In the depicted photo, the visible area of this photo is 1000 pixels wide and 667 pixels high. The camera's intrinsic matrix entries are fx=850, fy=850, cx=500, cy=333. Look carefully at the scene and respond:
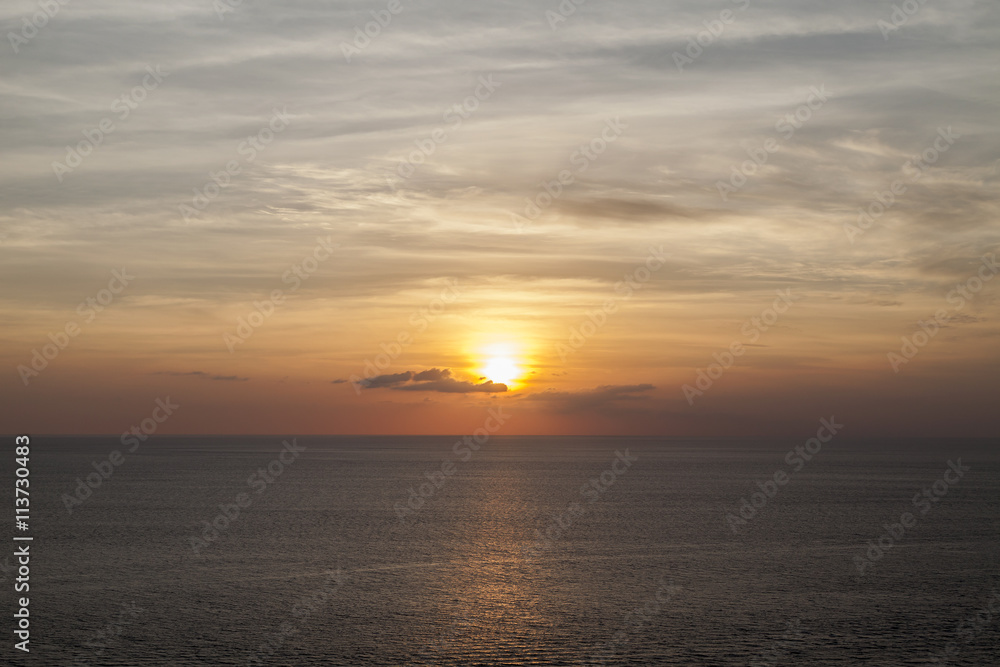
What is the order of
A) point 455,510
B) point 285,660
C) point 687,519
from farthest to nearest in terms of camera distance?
point 455,510
point 687,519
point 285,660

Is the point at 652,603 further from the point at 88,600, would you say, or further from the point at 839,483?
the point at 839,483

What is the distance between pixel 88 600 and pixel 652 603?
1643 inches

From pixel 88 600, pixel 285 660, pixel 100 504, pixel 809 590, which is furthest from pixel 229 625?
pixel 100 504

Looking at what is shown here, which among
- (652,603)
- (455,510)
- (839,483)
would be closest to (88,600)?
(652,603)

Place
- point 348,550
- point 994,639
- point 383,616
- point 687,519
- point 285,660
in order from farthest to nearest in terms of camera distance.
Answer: point 687,519 → point 348,550 → point 383,616 → point 994,639 → point 285,660

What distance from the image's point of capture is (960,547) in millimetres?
90438

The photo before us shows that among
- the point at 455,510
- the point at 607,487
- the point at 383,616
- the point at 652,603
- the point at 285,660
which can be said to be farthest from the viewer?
the point at 607,487

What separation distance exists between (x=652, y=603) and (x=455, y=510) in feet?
224

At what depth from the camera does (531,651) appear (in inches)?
2009

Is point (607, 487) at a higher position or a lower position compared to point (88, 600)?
lower

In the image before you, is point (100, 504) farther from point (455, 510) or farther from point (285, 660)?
point (285, 660)

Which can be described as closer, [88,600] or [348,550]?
[88,600]

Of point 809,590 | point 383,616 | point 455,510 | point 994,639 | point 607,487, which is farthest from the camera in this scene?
point 607,487

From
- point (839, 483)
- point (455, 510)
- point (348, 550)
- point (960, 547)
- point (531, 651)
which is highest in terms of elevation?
point (531, 651)
